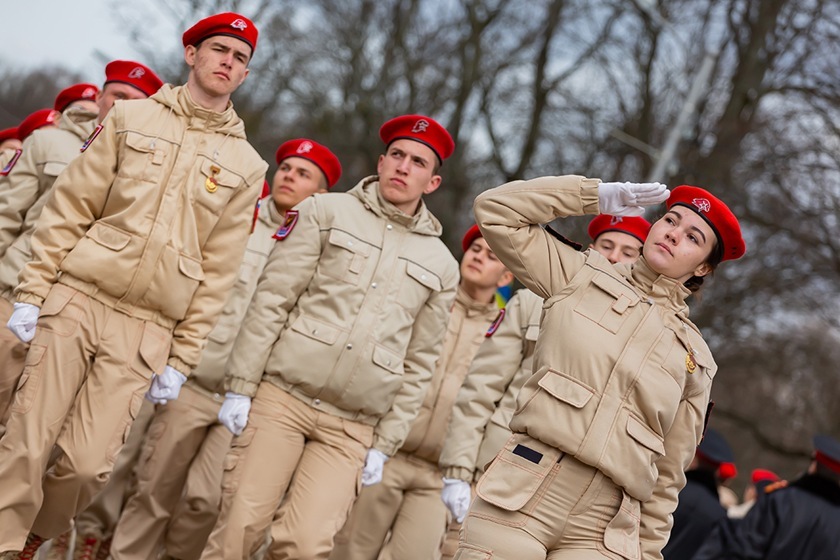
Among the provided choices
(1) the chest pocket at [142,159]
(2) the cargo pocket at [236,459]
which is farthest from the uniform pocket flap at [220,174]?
(2) the cargo pocket at [236,459]

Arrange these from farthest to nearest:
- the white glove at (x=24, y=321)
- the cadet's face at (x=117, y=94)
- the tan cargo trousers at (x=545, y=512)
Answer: the cadet's face at (x=117, y=94) → the white glove at (x=24, y=321) → the tan cargo trousers at (x=545, y=512)

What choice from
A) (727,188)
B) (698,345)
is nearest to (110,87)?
(698,345)

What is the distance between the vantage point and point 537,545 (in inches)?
194

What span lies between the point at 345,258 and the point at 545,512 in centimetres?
216

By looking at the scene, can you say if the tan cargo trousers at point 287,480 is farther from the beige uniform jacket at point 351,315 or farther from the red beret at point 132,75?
the red beret at point 132,75

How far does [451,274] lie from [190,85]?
75.5 inches

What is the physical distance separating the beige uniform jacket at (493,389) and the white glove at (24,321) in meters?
2.47

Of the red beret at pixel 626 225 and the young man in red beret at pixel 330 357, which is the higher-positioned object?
the red beret at pixel 626 225

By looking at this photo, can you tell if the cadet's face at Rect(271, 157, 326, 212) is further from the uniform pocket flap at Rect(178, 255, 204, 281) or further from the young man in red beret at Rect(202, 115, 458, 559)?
the uniform pocket flap at Rect(178, 255, 204, 281)

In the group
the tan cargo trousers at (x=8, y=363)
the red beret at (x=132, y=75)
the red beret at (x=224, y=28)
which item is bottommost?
the tan cargo trousers at (x=8, y=363)

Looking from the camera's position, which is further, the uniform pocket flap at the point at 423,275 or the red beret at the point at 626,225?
the red beret at the point at 626,225

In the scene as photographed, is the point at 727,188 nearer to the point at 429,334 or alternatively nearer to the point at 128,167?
the point at 429,334

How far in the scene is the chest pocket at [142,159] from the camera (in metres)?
5.91

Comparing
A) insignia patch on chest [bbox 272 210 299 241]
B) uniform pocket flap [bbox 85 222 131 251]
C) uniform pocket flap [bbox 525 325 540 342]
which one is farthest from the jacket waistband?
uniform pocket flap [bbox 525 325 540 342]
